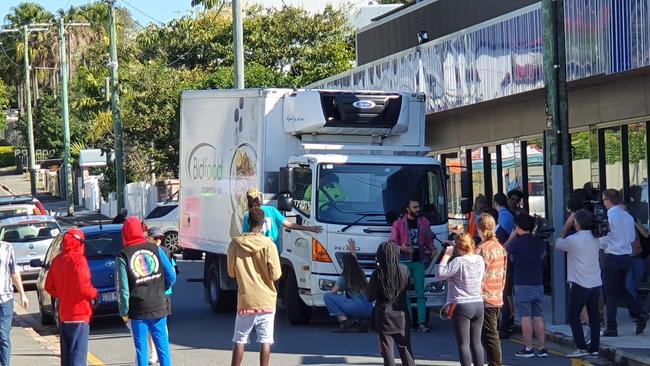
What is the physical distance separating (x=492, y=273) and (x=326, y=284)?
4253 mm

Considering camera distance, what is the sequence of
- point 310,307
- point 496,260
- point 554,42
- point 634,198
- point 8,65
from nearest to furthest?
point 496,260 < point 554,42 < point 310,307 < point 634,198 < point 8,65

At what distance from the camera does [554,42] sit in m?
14.7

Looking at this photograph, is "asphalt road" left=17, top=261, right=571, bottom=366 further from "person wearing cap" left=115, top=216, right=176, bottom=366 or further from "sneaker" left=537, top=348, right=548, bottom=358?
"person wearing cap" left=115, top=216, right=176, bottom=366

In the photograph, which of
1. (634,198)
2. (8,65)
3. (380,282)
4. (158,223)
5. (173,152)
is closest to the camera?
(380,282)

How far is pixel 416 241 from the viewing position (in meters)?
14.7

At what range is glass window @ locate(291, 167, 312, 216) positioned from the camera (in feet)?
49.4

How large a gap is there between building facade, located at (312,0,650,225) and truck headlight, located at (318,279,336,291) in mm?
5003

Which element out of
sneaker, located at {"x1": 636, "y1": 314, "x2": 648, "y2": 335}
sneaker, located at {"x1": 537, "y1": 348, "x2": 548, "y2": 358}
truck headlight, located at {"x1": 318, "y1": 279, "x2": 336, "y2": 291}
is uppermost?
truck headlight, located at {"x1": 318, "y1": 279, "x2": 336, "y2": 291}

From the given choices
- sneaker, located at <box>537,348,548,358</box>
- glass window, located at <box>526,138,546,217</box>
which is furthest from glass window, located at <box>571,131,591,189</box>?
sneaker, located at <box>537,348,548,358</box>

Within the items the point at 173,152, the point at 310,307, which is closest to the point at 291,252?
the point at 310,307

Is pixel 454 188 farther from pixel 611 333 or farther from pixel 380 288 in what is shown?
pixel 380 288

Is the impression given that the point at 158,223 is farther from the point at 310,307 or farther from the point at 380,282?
the point at 380,282

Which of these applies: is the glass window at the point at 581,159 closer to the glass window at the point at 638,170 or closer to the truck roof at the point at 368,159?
the glass window at the point at 638,170

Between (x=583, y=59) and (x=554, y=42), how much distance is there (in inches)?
69.3
